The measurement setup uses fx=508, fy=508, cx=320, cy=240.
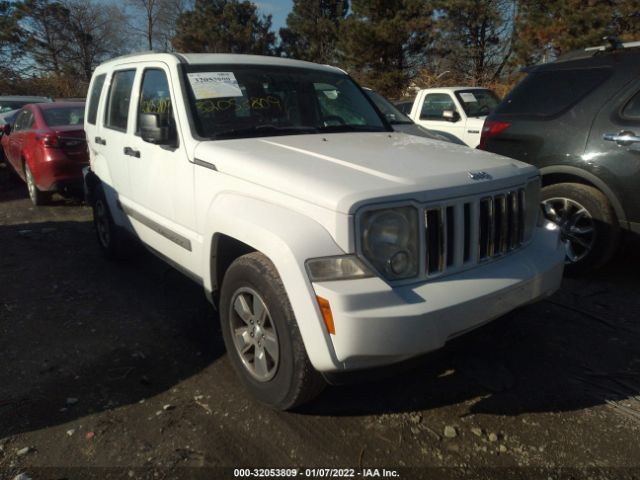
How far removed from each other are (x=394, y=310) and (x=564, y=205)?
3005 mm

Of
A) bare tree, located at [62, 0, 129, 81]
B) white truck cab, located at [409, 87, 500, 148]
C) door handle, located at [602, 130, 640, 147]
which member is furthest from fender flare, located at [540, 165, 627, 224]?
bare tree, located at [62, 0, 129, 81]

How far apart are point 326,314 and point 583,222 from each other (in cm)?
322

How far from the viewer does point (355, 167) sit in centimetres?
263

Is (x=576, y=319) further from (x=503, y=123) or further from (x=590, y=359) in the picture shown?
(x=503, y=123)

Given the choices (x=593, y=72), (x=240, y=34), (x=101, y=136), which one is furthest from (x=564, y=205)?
(x=240, y=34)

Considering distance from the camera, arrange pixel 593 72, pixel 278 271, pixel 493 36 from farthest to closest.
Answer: pixel 493 36 → pixel 593 72 → pixel 278 271

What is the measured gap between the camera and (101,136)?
4.74 m

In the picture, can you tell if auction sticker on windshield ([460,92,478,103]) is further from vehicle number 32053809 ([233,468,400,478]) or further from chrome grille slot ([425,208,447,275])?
vehicle number 32053809 ([233,468,400,478])

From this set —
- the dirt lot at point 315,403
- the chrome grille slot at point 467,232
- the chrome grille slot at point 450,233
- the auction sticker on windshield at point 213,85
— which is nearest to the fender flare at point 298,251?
the dirt lot at point 315,403

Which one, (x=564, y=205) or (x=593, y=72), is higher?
(x=593, y=72)

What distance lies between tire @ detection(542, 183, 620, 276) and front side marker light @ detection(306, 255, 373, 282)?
2.59 meters

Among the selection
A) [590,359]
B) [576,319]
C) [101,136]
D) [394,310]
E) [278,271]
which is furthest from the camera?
[101,136]

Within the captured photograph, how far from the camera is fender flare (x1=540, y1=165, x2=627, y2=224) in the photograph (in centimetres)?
409

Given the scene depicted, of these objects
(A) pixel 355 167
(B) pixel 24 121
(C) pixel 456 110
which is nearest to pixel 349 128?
(A) pixel 355 167
